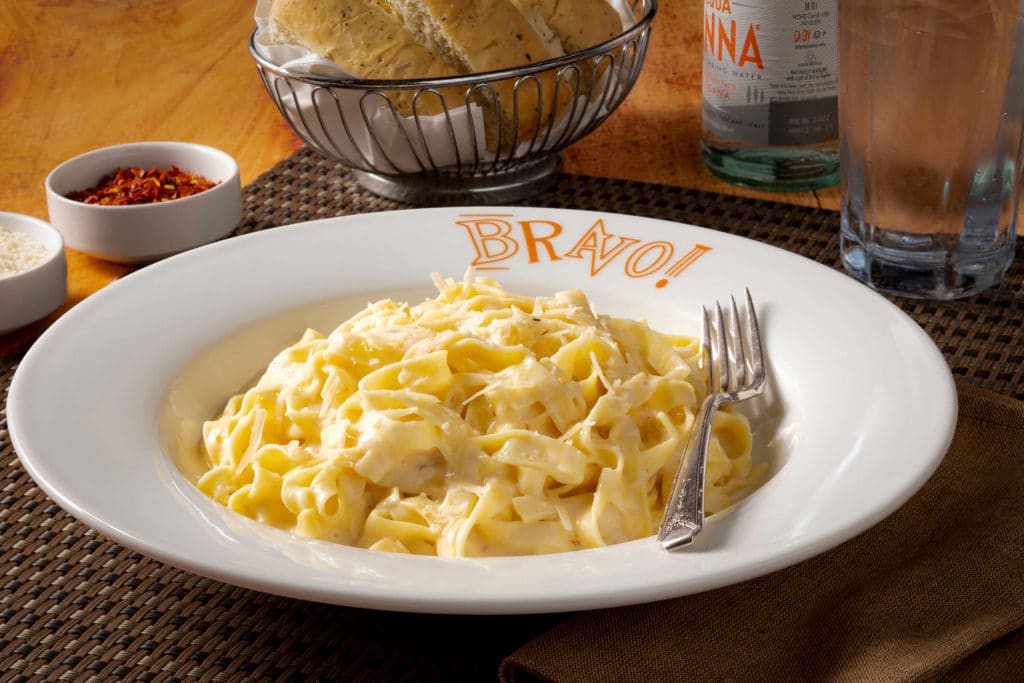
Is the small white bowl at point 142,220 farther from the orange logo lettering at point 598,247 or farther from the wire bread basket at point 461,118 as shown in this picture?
the orange logo lettering at point 598,247

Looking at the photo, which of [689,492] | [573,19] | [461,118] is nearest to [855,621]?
[689,492]

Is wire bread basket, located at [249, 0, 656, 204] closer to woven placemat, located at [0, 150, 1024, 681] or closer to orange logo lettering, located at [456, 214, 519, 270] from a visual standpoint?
orange logo lettering, located at [456, 214, 519, 270]

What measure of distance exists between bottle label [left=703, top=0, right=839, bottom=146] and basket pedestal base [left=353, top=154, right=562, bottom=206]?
317 millimetres

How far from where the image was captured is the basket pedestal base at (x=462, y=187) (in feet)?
6.37

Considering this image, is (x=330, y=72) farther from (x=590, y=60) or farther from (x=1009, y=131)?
(x=1009, y=131)

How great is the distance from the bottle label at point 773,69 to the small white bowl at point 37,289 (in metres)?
1.02

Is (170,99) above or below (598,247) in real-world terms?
below

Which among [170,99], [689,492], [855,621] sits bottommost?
[170,99]

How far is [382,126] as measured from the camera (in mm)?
1814

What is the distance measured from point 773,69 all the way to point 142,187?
0.98 metres

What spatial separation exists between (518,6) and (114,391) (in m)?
0.92

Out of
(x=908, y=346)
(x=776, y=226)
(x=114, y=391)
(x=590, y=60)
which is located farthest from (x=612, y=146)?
(x=114, y=391)

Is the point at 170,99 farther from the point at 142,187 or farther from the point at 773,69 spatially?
the point at 773,69

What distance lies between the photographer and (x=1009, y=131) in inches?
60.0
